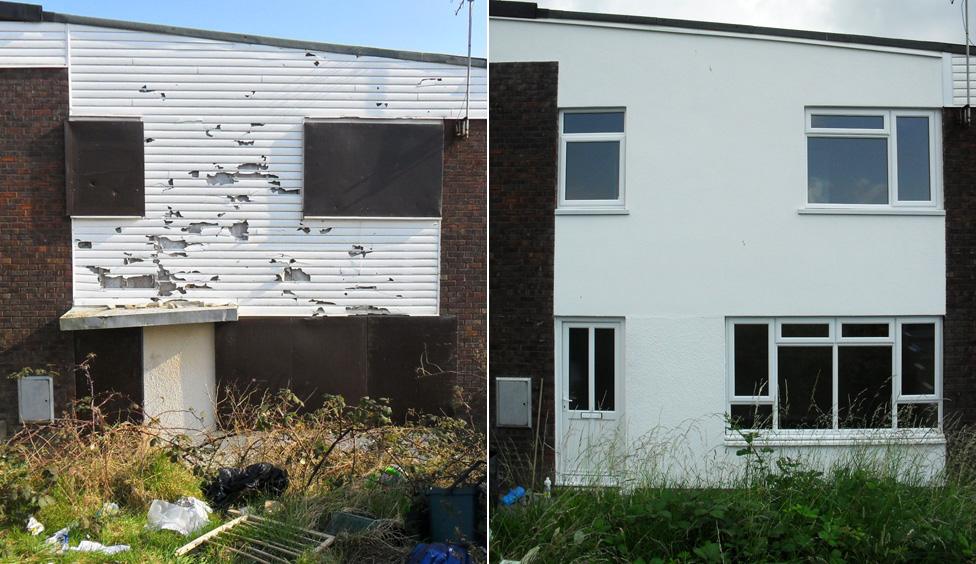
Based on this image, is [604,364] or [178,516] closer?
[604,364]

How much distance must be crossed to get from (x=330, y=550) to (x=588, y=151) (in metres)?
2.04

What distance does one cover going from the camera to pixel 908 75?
2.74 m

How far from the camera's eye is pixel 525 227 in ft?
9.45

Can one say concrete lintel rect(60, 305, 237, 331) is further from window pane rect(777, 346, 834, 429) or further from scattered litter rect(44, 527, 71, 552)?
window pane rect(777, 346, 834, 429)

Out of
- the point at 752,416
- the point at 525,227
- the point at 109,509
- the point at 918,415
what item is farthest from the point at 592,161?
the point at 109,509

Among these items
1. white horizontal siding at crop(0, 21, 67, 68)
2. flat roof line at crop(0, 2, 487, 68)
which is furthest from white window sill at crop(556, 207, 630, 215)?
white horizontal siding at crop(0, 21, 67, 68)

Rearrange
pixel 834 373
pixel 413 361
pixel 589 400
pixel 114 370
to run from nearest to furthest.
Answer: pixel 834 373 → pixel 589 400 → pixel 114 370 → pixel 413 361

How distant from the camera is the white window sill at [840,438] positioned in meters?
2.74

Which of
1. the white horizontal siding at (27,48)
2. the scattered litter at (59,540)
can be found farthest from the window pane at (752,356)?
the white horizontal siding at (27,48)

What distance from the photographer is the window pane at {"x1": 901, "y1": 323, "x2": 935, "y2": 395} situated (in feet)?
8.85

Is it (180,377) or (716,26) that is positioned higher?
(716,26)

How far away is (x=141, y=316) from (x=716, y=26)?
2.62 meters

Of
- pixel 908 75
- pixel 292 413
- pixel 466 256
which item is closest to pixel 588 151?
pixel 466 256

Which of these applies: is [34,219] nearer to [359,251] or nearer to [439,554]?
[359,251]
